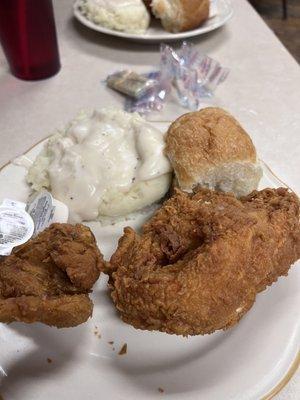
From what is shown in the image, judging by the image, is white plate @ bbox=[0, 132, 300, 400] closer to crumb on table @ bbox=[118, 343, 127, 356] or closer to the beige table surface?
crumb on table @ bbox=[118, 343, 127, 356]

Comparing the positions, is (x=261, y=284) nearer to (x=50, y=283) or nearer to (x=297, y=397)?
(x=297, y=397)

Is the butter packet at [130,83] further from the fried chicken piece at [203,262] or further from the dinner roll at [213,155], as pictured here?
the fried chicken piece at [203,262]

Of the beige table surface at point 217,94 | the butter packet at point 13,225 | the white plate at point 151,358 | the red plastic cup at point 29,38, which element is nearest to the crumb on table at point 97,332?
the white plate at point 151,358

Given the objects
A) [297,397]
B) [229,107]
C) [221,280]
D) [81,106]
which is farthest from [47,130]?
[297,397]

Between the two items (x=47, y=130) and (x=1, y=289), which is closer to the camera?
(x=1, y=289)

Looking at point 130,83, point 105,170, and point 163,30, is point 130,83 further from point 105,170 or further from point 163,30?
point 105,170

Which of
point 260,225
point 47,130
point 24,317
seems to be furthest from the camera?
point 47,130

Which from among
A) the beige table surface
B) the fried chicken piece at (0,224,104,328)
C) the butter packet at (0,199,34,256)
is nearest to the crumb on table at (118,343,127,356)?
the fried chicken piece at (0,224,104,328)
